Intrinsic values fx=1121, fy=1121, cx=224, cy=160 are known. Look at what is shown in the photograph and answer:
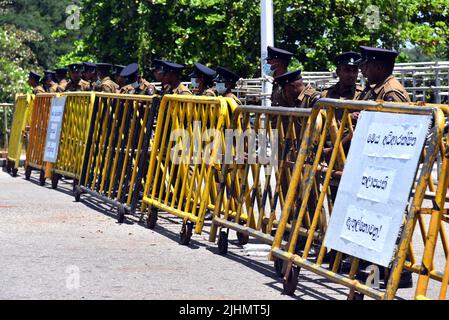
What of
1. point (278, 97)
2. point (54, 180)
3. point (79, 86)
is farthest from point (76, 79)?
point (278, 97)

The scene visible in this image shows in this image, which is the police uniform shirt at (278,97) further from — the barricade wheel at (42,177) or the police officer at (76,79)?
the police officer at (76,79)

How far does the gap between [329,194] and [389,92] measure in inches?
38.8

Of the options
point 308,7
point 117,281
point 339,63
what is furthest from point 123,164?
point 308,7

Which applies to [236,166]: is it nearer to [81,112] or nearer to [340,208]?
[340,208]

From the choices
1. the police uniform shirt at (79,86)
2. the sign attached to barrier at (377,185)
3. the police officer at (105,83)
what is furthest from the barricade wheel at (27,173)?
the sign attached to barrier at (377,185)

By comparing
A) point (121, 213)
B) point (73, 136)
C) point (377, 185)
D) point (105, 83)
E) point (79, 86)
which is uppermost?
point (105, 83)

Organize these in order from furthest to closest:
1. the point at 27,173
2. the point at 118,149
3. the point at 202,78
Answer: the point at 27,173, the point at 202,78, the point at 118,149

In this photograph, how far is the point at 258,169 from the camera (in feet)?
33.4

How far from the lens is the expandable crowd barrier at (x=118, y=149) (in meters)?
12.8

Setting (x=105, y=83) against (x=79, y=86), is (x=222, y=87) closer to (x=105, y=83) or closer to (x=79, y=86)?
(x=105, y=83)

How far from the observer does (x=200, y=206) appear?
1103cm

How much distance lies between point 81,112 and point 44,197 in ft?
4.33

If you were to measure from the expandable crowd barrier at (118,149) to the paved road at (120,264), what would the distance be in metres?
0.37

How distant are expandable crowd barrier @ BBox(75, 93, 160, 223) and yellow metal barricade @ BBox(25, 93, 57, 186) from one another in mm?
3214
